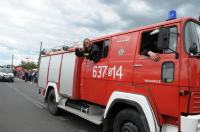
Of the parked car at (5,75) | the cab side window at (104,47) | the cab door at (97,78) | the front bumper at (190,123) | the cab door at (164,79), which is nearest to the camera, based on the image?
the front bumper at (190,123)

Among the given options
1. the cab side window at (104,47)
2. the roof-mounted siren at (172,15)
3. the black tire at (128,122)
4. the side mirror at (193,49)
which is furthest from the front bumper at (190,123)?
the cab side window at (104,47)

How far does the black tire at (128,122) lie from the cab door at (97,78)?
0.90 metres

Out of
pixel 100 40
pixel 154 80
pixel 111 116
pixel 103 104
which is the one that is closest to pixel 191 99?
pixel 154 80

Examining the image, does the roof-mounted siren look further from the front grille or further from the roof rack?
the roof rack

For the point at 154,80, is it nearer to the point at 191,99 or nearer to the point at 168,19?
the point at 191,99

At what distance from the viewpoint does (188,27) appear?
5188 millimetres

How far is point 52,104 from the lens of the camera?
10750 mm

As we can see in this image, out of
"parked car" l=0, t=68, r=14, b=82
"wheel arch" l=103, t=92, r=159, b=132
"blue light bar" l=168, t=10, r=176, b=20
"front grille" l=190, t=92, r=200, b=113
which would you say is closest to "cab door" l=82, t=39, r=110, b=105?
"wheel arch" l=103, t=92, r=159, b=132

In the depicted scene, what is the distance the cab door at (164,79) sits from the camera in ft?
16.4

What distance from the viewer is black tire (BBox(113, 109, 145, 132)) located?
564 centimetres

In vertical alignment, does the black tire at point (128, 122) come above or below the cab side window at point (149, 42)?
below

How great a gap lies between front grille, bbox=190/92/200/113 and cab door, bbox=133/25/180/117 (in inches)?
9.6

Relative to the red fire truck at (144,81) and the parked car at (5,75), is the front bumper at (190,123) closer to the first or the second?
the red fire truck at (144,81)

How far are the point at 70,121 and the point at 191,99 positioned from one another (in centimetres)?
550
